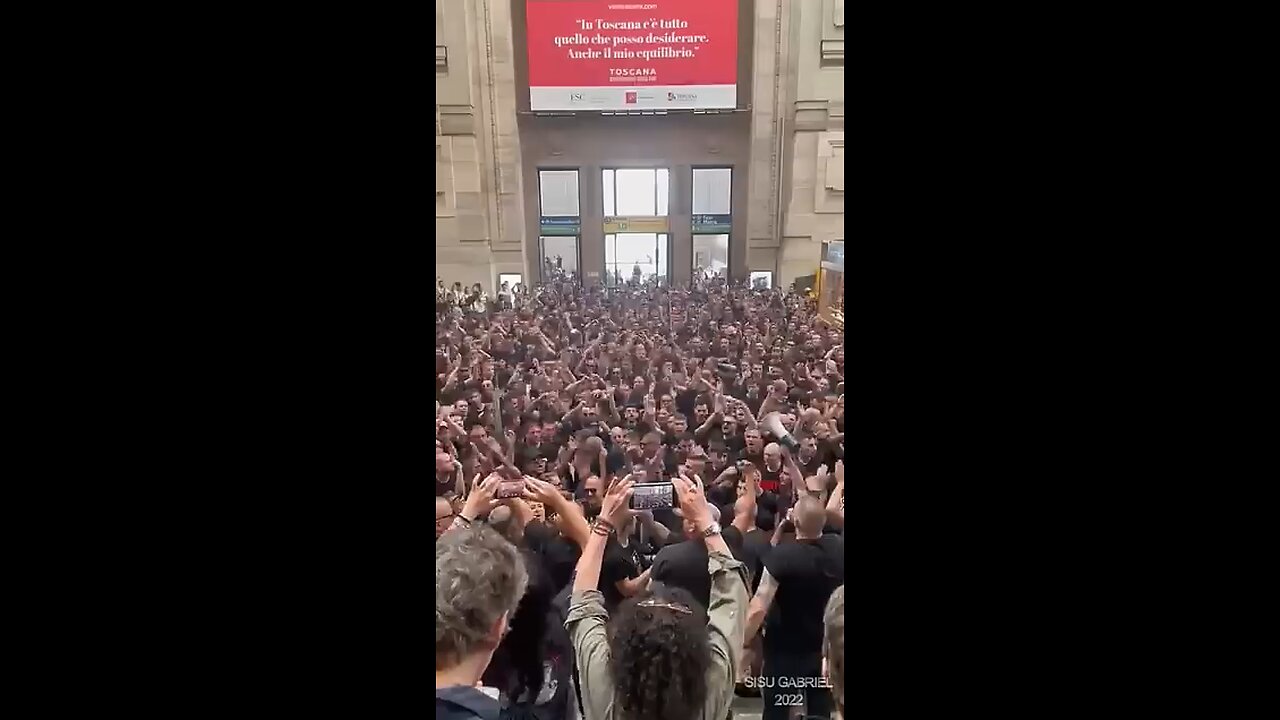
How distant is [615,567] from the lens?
69.8 inches

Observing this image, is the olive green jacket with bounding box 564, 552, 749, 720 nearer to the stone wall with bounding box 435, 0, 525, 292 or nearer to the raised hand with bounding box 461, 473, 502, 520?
the raised hand with bounding box 461, 473, 502, 520

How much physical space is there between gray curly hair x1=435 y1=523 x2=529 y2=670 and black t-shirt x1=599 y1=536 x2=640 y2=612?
173 millimetres

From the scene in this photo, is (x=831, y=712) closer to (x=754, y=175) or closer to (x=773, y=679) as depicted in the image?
(x=773, y=679)

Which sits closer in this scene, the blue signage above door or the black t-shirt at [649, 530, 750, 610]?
the black t-shirt at [649, 530, 750, 610]

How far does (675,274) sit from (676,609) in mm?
762

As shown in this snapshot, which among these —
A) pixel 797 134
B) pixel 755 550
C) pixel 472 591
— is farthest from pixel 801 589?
pixel 797 134

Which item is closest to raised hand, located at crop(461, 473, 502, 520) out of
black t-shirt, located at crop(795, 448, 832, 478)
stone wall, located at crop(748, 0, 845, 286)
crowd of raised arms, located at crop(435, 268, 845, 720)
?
crowd of raised arms, located at crop(435, 268, 845, 720)

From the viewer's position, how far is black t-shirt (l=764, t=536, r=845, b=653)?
5.79ft

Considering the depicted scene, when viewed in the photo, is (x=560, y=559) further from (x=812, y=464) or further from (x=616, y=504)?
(x=812, y=464)

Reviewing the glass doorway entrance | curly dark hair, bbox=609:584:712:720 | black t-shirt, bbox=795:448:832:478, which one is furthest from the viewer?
the glass doorway entrance

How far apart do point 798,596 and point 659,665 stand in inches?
13.3

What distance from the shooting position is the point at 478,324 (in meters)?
1.84

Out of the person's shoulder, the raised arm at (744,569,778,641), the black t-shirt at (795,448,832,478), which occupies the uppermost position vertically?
the black t-shirt at (795,448,832,478)

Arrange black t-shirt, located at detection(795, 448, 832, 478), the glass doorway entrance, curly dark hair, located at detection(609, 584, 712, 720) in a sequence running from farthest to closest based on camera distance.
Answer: the glass doorway entrance, black t-shirt, located at detection(795, 448, 832, 478), curly dark hair, located at detection(609, 584, 712, 720)
